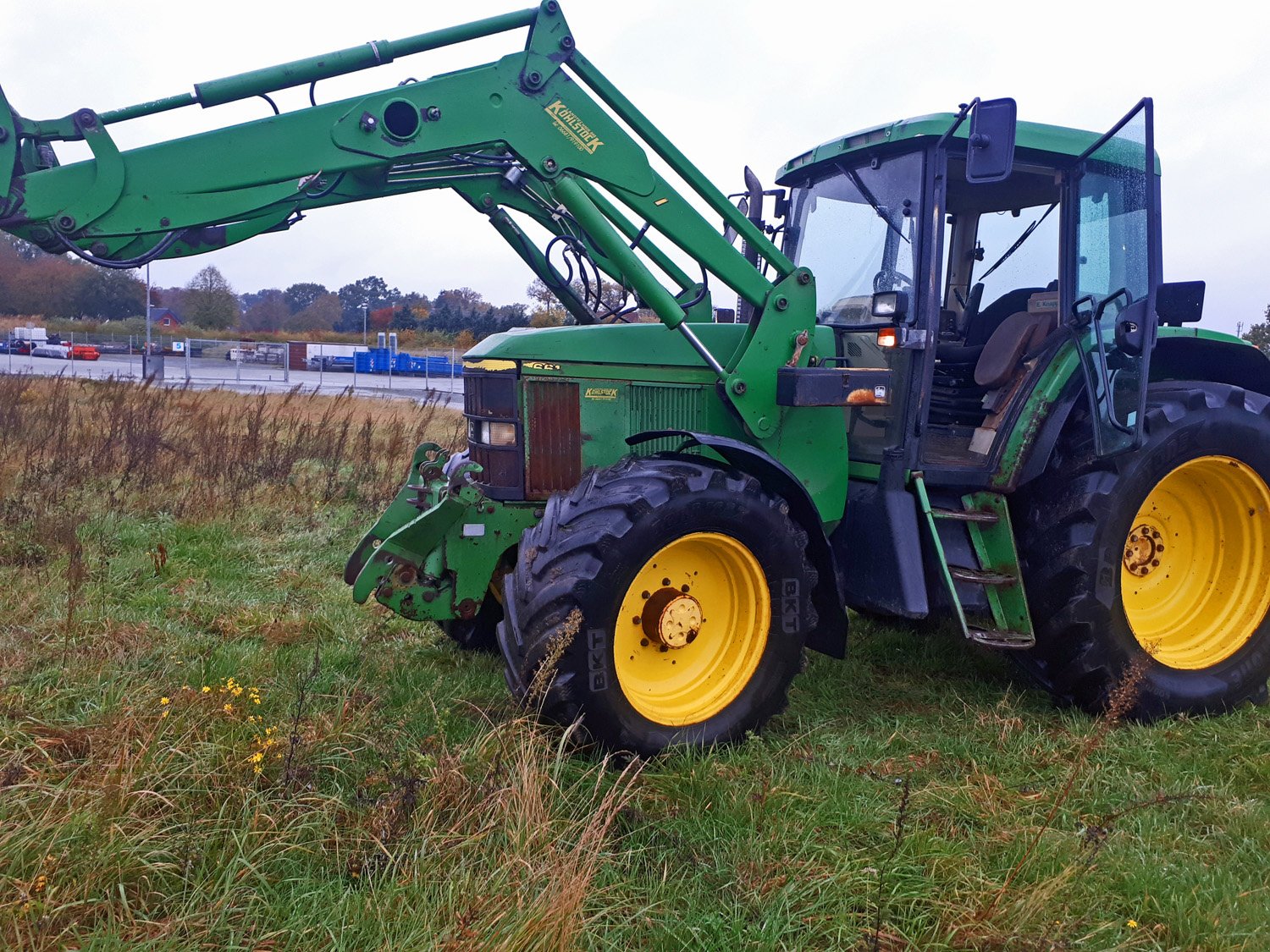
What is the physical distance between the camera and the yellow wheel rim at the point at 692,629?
3.62 m

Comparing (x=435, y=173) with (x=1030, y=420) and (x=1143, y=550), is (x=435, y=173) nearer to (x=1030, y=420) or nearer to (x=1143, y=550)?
(x=1030, y=420)

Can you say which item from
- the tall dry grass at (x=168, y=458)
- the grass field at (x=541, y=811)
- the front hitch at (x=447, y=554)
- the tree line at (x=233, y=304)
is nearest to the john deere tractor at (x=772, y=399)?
the front hitch at (x=447, y=554)

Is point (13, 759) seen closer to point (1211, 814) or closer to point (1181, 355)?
point (1211, 814)

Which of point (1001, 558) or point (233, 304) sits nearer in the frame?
point (1001, 558)

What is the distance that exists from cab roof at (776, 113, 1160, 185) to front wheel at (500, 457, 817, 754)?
185 cm

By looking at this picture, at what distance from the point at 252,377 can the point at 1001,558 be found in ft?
98.4

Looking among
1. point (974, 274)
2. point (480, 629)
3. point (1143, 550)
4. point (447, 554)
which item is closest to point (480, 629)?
point (480, 629)

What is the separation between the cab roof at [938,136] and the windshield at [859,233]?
10 cm

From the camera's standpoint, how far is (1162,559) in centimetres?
462

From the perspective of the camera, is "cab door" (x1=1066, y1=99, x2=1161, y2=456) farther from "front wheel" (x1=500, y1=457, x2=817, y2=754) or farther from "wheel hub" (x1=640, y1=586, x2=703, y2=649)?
"wheel hub" (x1=640, y1=586, x2=703, y2=649)

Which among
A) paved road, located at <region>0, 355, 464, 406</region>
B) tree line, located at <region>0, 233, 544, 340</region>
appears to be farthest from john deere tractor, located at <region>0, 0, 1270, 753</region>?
tree line, located at <region>0, 233, 544, 340</region>

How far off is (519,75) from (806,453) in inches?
80.4

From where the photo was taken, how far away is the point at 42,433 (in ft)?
30.6

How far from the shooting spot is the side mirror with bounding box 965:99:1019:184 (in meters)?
3.63
